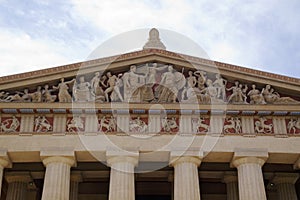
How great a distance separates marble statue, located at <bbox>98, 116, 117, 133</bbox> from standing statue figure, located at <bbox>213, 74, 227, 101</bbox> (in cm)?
413

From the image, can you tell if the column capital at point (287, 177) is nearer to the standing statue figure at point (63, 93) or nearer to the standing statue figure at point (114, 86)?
the standing statue figure at point (114, 86)

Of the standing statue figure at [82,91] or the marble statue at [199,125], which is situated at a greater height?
the standing statue figure at [82,91]

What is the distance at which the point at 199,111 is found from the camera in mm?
21812

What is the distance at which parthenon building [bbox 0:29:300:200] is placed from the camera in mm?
21156

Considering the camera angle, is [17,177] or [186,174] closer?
[186,174]

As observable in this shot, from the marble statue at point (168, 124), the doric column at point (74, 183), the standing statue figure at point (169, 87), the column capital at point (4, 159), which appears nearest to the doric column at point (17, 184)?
the doric column at point (74, 183)

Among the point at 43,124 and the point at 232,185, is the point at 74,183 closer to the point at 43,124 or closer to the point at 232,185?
the point at 43,124

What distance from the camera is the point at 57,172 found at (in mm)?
20828

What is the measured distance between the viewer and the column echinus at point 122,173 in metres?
20.4

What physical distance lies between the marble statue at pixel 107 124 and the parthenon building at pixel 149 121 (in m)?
0.04

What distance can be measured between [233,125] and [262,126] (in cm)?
110

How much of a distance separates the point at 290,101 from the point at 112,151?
7117mm

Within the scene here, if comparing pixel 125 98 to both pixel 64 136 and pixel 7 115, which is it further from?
pixel 7 115

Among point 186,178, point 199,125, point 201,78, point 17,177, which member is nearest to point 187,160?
point 186,178
